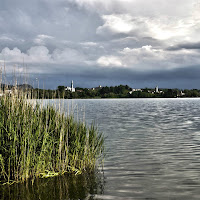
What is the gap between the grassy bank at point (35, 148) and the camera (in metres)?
9.16

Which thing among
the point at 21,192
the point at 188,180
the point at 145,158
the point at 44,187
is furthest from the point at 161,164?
the point at 21,192

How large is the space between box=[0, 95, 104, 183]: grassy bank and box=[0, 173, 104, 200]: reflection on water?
0.33m

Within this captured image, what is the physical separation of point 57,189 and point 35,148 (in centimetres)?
174

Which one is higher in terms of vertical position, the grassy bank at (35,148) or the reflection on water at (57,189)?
the grassy bank at (35,148)

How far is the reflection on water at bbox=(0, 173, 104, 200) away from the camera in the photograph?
8823 millimetres

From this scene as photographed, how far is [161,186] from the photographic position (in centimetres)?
996

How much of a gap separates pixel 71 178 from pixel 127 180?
7.68 feet

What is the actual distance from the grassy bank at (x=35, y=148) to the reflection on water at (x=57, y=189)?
1.08 feet

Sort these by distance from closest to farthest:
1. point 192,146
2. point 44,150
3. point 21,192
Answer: point 21,192
point 44,150
point 192,146

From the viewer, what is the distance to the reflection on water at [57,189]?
882 centimetres

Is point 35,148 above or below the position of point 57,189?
above

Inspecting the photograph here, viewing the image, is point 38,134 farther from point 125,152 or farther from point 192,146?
point 192,146

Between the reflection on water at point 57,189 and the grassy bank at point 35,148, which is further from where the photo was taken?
the grassy bank at point 35,148

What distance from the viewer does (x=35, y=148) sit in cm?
953
